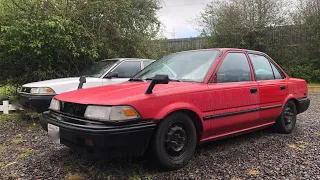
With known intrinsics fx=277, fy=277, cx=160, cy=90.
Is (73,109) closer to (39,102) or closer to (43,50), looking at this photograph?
(39,102)

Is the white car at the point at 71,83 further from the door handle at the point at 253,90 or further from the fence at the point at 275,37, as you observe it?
the fence at the point at 275,37


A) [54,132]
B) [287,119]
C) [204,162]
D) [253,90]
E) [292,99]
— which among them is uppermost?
[253,90]

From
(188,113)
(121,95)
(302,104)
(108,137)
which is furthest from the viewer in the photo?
(302,104)

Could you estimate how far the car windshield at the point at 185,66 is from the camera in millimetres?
3594

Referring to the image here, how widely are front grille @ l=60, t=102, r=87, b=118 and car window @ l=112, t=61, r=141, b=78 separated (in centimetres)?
312

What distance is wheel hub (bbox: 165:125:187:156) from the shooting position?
118 inches

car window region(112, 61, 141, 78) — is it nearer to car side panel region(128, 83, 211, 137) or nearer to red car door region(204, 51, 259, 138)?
red car door region(204, 51, 259, 138)

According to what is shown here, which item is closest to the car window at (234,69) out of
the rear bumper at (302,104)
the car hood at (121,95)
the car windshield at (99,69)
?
the car hood at (121,95)

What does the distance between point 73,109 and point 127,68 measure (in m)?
3.53

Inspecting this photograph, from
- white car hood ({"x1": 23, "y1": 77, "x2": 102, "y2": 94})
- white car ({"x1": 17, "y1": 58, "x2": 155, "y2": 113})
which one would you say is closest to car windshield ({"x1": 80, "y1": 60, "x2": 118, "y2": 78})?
white car ({"x1": 17, "y1": 58, "x2": 155, "y2": 113})

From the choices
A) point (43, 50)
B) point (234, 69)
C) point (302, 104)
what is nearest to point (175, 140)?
point (234, 69)

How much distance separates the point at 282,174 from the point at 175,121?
1283mm

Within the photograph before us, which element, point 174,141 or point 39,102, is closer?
point 174,141

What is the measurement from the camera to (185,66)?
3.79 metres
